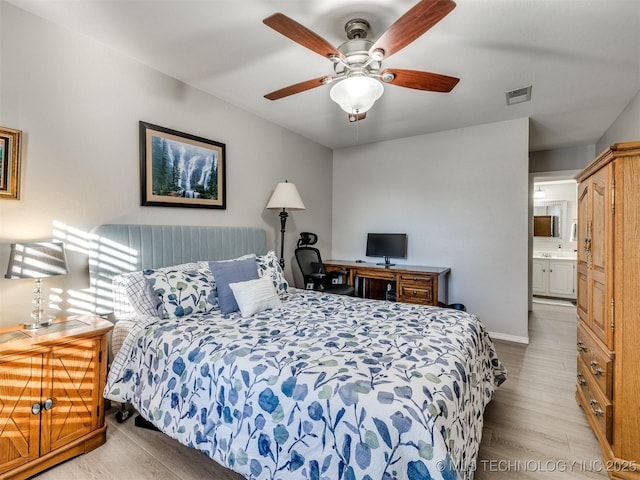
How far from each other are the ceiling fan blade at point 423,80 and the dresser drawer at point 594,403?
80.7 inches

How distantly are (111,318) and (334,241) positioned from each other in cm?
338

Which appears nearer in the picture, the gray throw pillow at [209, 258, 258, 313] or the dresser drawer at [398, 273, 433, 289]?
the gray throw pillow at [209, 258, 258, 313]

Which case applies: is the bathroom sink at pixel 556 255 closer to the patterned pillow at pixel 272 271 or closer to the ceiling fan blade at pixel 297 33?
the patterned pillow at pixel 272 271

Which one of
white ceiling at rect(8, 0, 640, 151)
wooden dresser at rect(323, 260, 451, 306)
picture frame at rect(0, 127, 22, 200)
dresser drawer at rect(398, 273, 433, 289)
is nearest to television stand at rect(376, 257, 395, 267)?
wooden dresser at rect(323, 260, 451, 306)

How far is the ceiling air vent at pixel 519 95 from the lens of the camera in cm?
288

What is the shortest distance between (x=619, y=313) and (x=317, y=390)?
1.66 meters

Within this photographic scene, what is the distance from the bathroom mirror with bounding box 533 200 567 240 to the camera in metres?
6.34

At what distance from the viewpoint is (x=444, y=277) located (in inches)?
161

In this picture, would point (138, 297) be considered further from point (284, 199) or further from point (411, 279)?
point (411, 279)

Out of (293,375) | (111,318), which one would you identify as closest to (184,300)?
(111,318)

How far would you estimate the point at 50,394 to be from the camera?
5.44 feet

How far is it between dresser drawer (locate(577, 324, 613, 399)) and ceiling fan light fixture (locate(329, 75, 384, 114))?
6.55 ft

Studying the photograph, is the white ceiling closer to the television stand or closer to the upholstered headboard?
the upholstered headboard

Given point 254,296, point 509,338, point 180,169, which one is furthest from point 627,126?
point 180,169
